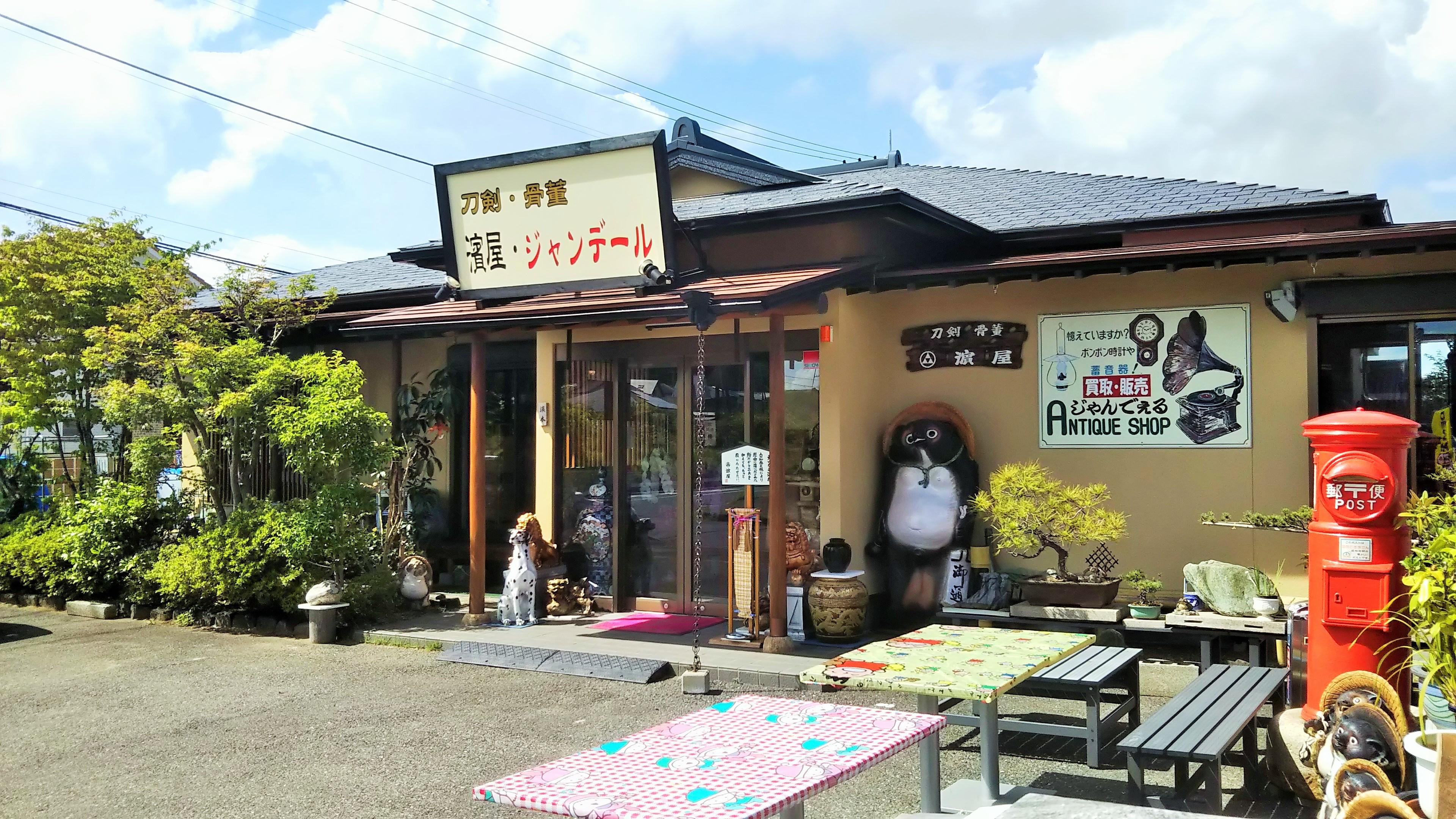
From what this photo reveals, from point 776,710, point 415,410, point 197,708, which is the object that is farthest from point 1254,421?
point 415,410

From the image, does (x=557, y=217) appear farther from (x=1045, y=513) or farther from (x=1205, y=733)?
(x=1205, y=733)

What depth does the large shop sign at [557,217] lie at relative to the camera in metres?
8.36

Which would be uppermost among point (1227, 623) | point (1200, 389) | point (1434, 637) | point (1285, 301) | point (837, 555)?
point (1285, 301)

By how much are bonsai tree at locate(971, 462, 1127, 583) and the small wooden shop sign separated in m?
1.22

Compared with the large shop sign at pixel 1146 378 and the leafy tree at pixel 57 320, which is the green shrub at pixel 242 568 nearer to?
the leafy tree at pixel 57 320

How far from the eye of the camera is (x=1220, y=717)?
474 centimetres

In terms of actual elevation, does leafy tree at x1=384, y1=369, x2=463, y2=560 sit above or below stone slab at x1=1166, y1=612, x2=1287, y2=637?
above

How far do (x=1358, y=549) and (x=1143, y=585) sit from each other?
3335mm

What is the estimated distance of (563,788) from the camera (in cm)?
288

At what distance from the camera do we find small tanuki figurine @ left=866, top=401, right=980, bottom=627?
8945 millimetres

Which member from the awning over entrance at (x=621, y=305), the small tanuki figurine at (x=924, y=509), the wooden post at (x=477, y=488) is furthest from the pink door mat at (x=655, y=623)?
the awning over entrance at (x=621, y=305)

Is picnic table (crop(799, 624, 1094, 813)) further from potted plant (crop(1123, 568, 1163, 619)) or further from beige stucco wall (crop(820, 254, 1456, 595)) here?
beige stucco wall (crop(820, 254, 1456, 595))

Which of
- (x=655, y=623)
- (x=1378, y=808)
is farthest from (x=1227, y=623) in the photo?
(x=655, y=623)

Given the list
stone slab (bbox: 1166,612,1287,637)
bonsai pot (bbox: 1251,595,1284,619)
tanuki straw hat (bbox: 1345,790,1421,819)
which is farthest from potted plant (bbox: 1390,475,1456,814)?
bonsai pot (bbox: 1251,595,1284,619)
